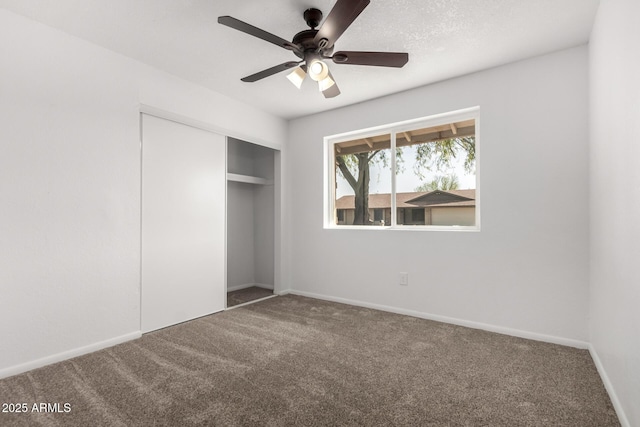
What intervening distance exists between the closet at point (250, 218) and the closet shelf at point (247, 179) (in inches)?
0.6

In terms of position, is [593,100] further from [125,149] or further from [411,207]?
[125,149]

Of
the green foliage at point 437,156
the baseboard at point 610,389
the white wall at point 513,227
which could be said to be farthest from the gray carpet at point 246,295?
the baseboard at point 610,389

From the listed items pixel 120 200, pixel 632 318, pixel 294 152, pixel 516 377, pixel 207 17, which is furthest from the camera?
pixel 294 152

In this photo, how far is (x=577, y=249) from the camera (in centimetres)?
250

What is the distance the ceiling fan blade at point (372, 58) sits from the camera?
2.09 metres

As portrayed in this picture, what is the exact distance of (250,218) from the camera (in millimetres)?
4895

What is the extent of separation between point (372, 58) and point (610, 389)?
2518 millimetres

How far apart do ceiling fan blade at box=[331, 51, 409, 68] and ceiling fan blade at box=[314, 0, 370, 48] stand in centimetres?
12

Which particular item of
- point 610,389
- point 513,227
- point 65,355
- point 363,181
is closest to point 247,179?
point 363,181

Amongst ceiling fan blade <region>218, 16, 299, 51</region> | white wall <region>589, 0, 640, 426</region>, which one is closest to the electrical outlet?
white wall <region>589, 0, 640, 426</region>

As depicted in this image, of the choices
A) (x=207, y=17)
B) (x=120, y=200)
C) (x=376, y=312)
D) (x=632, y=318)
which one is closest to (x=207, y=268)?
(x=120, y=200)

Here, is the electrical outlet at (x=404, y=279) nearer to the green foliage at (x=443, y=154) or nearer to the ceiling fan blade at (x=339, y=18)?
the green foliage at (x=443, y=154)

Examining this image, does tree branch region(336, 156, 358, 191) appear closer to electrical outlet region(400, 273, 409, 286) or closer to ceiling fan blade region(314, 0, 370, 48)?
electrical outlet region(400, 273, 409, 286)

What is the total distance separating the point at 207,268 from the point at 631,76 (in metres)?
3.60
